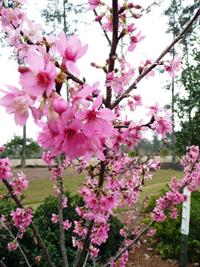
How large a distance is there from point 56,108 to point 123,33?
1.37 meters

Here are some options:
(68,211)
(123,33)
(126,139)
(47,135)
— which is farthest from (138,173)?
(47,135)

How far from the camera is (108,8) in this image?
221cm

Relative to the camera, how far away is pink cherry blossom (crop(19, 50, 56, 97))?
99 centimetres

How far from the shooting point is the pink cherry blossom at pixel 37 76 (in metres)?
0.99

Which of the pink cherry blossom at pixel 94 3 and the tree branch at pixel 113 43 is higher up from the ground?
the pink cherry blossom at pixel 94 3

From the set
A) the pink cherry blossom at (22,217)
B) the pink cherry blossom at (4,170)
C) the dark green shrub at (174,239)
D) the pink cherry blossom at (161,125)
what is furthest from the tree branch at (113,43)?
the dark green shrub at (174,239)

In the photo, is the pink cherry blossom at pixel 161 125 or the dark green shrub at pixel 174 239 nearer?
the pink cherry blossom at pixel 161 125

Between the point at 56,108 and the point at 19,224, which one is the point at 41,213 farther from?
the point at 56,108

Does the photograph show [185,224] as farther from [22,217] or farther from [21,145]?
[21,145]

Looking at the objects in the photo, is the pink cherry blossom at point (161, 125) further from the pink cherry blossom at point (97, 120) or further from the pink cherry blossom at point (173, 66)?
the pink cherry blossom at point (97, 120)

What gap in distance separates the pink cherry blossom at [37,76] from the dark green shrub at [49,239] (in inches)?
154

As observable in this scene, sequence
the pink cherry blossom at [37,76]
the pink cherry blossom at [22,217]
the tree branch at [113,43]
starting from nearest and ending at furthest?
the pink cherry blossom at [37,76]
the tree branch at [113,43]
the pink cherry blossom at [22,217]

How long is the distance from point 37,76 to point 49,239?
484cm

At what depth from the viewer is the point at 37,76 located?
997 mm
